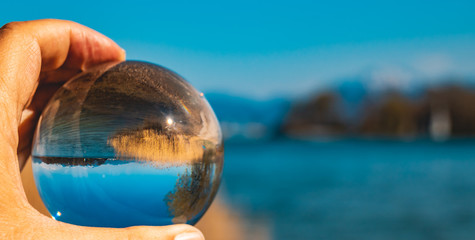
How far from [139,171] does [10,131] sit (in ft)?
1.55

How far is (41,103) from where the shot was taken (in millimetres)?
2178

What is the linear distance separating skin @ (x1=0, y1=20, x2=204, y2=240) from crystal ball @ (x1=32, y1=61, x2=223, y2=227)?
0.17m

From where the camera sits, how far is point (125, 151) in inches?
61.7

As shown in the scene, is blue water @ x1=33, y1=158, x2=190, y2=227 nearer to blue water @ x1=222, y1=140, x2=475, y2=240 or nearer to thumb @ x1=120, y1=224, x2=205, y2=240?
thumb @ x1=120, y1=224, x2=205, y2=240

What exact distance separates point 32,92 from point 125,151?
529 millimetres

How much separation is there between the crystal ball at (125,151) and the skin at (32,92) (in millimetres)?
167

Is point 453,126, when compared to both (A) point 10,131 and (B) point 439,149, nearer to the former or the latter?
(B) point 439,149

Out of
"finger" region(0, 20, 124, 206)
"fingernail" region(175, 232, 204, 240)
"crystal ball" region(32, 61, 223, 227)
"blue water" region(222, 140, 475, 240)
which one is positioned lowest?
"blue water" region(222, 140, 475, 240)

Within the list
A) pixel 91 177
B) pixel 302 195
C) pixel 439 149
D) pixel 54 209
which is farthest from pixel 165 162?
pixel 439 149

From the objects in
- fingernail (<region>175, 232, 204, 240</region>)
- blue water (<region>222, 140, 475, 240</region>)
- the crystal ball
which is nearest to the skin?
fingernail (<region>175, 232, 204, 240</region>)

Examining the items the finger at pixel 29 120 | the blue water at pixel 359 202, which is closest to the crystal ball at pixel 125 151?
the finger at pixel 29 120

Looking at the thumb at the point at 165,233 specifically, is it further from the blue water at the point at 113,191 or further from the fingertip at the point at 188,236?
the blue water at the point at 113,191

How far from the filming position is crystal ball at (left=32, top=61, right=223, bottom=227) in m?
1.58

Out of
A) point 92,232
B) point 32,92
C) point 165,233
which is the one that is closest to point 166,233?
point 165,233
